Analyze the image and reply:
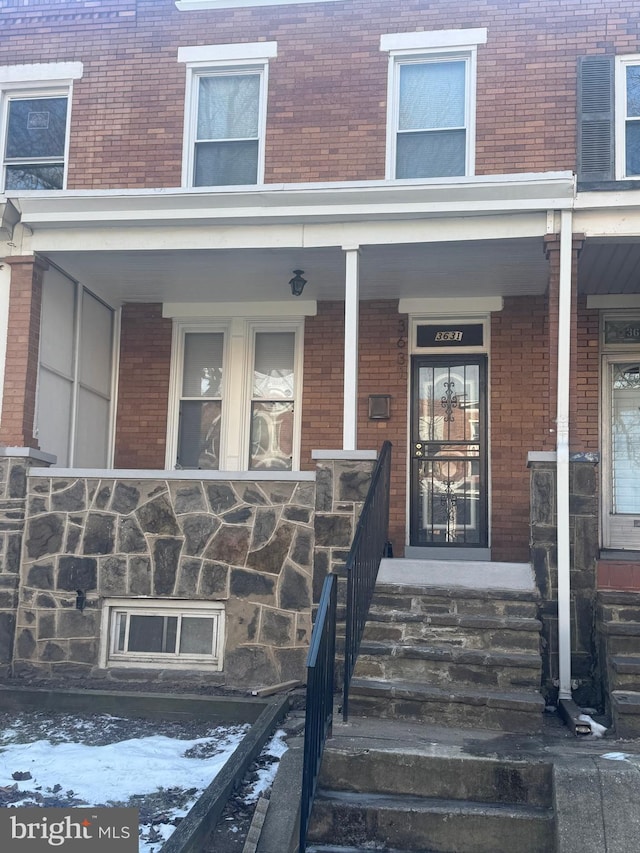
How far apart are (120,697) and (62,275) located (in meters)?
4.09

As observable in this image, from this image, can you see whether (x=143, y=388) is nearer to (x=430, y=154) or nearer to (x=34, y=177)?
(x=34, y=177)

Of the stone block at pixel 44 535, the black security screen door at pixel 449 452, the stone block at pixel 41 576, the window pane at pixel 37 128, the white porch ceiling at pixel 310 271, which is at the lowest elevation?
the stone block at pixel 41 576

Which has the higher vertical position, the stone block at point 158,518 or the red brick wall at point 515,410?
the red brick wall at point 515,410

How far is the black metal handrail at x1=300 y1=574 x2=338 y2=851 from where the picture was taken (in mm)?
3949

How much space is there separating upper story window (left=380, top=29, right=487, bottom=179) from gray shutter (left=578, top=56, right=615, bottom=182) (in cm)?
102

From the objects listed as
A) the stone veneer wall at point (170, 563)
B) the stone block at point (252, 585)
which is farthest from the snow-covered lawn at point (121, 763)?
the stone block at point (252, 585)

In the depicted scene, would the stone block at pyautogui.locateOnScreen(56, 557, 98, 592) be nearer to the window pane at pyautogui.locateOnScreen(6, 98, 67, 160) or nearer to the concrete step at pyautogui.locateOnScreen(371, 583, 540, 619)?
the concrete step at pyautogui.locateOnScreen(371, 583, 540, 619)

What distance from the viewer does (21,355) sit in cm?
747

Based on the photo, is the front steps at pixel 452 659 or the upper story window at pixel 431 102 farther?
the upper story window at pixel 431 102

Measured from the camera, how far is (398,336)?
8.93 meters

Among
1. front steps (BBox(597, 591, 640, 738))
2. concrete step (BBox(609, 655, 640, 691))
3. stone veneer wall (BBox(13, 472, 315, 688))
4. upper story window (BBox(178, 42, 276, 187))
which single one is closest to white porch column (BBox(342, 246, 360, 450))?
stone veneer wall (BBox(13, 472, 315, 688))

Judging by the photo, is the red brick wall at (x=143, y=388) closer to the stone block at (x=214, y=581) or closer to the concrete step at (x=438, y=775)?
the stone block at (x=214, y=581)

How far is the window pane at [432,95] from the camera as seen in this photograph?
8227 mm

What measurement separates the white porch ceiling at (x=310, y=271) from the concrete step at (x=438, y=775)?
4.37 meters
